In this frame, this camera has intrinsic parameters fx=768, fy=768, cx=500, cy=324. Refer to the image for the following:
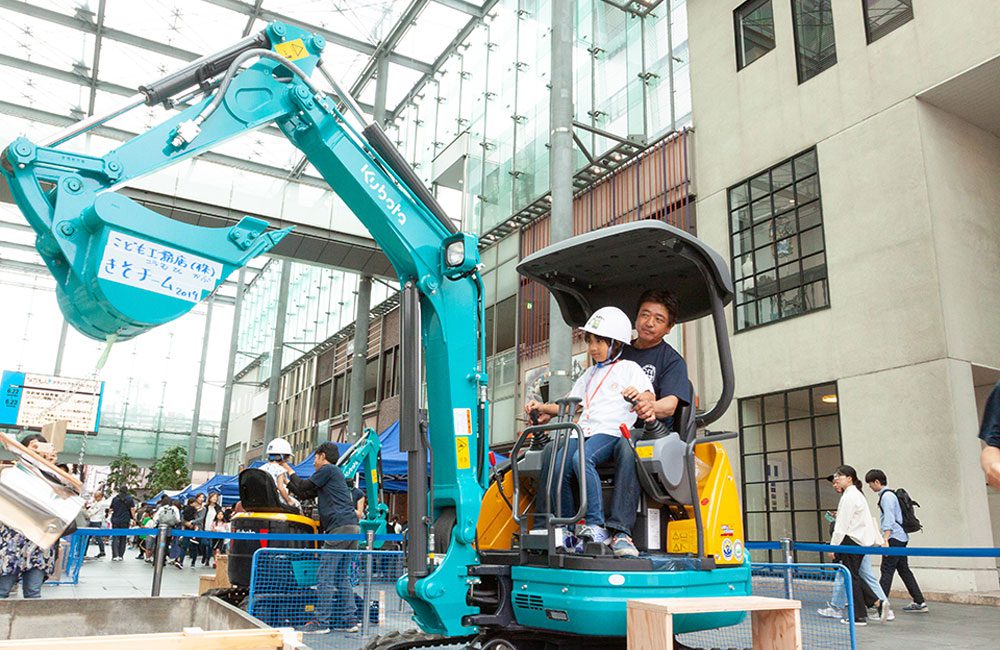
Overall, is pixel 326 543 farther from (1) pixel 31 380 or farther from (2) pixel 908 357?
(1) pixel 31 380

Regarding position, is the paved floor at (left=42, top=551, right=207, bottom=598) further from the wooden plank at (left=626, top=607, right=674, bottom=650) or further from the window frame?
the window frame

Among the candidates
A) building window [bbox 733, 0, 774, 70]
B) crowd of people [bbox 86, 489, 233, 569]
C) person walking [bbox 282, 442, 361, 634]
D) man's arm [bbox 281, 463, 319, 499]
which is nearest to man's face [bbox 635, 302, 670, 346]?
person walking [bbox 282, 442, 361, 634]

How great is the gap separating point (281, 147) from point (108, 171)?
98.9 feet

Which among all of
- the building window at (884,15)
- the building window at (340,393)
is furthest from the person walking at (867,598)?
the building window at (340,393)

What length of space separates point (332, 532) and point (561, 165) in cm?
549

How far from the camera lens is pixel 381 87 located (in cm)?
2538

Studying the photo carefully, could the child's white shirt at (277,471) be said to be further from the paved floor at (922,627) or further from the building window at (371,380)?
the building window at (371,380)

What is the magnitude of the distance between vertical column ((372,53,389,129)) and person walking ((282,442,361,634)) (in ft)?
56.6

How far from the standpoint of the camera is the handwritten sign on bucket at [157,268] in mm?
4043

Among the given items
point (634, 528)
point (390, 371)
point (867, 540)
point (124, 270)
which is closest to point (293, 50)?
point (124, 270)

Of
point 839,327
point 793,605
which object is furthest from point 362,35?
point 793,605

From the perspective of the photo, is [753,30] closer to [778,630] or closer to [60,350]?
[778,630]

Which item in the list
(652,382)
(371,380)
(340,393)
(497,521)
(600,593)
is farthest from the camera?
(340,393)

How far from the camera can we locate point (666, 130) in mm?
17188
